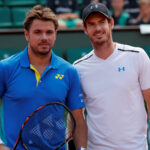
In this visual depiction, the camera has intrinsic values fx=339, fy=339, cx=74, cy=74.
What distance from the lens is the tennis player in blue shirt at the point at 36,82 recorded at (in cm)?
242

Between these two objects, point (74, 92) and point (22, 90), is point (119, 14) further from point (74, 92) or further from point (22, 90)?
point (22, 90)

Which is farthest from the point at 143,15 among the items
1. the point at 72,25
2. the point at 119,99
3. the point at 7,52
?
the point at 119,99

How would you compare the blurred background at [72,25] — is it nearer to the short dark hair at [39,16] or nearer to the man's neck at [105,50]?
the man's neck at [105,50]

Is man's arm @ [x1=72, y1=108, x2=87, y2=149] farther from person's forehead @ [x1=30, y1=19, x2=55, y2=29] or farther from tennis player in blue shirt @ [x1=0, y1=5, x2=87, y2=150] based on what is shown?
person's forehead @ [x1=30, y1=19, x2=55, y2=29]

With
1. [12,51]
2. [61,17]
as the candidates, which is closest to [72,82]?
[12,51]

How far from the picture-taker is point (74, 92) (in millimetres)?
2590

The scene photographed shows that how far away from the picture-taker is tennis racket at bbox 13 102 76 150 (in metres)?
2.34

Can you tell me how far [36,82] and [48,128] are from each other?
0.34 m

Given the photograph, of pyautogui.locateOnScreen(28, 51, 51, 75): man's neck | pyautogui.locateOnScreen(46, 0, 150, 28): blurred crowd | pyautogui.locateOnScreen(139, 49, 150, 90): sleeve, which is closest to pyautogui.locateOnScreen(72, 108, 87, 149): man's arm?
pyautogui.locateOnScreen(28, 51, 51, 75): man's neck

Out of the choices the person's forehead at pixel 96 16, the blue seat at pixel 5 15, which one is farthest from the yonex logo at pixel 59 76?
the blue seat at pixel 5 15

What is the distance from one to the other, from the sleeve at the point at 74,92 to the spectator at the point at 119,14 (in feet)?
13.3

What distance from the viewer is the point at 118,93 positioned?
8.66 feet

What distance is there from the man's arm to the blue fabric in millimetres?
183

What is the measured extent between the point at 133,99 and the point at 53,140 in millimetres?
710
